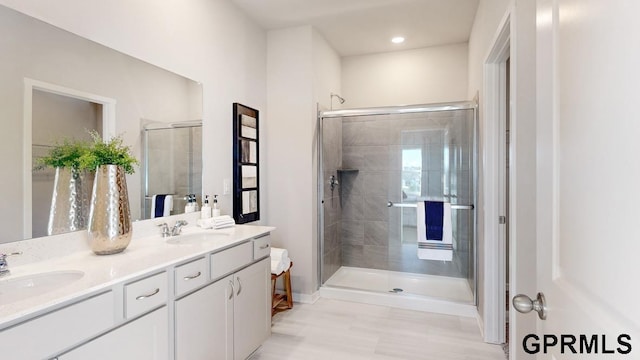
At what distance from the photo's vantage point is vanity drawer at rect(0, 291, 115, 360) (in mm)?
938

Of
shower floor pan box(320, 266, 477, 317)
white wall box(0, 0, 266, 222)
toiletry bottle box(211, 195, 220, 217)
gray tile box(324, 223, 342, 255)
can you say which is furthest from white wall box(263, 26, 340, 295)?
toiletry bottle box(211, 195, 220, 217)

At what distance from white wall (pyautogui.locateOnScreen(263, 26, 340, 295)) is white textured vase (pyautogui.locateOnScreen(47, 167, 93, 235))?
1866mm

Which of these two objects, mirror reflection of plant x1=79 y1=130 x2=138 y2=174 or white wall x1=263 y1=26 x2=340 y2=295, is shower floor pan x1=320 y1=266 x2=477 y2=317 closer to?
white wall x1=263 y1=26 x2=340 y2=295

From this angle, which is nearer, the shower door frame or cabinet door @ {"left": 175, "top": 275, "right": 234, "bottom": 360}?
cabinet door @ {"left": 175, "top": 275, "right": 234, "bottom": 360}

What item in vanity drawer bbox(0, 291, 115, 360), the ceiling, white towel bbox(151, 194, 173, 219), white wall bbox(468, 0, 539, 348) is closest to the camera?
vanity drawer bbox(0, 291, 115, 360)

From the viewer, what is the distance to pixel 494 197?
240cm

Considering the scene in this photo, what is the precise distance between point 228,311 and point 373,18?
2.81 meters

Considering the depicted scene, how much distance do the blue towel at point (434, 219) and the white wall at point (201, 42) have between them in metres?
1.94

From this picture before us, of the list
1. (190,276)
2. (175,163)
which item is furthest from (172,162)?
(190,276)

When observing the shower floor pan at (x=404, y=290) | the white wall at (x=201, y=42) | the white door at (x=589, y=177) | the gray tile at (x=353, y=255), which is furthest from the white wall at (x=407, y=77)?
the white door at (x=589, y=177)

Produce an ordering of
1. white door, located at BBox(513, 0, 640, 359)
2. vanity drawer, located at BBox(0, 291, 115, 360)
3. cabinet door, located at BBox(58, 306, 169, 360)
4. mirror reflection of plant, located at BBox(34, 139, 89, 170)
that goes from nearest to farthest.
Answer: white door, located at BBox(513, 0, 640, 359)
vanity drawer, located at BBox(0, 291, 115, 360)
cabinet door, located at BBox(58, 306, 169, 360)
mirror reflection of plant, located at BBox(34, 139, 89, 170)

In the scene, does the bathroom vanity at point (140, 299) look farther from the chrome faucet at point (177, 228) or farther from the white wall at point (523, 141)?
the white wall at point (523, 141)

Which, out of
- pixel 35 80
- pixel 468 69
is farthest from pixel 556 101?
pixel 468 69

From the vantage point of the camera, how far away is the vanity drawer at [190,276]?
1.54 m
